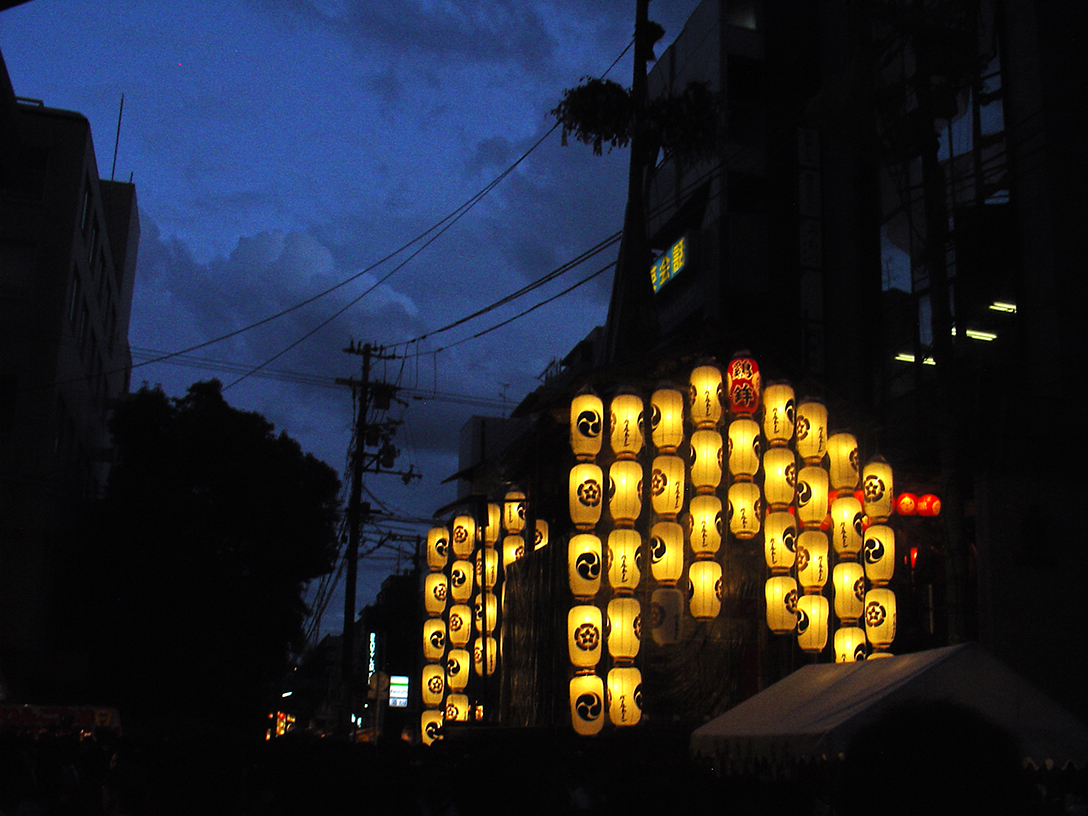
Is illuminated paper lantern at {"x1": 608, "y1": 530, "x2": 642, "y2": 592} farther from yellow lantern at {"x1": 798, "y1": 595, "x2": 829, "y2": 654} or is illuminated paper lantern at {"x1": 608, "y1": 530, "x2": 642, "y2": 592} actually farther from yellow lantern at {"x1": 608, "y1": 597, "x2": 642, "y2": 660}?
yellow lantern at {"x1": 798, "y1": 595, "x2": 829, "y2": 654}

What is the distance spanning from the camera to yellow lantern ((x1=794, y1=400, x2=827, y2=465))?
51.6 ft

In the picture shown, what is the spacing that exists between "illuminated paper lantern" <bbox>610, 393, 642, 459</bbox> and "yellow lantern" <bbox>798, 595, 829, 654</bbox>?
146 inches

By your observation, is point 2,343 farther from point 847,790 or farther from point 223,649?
point 847,790

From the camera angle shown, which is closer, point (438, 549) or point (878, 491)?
point (878, 491)

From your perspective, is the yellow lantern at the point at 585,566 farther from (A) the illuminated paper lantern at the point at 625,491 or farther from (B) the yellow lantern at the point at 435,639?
(B) the yellow lantern at the point at 435,639

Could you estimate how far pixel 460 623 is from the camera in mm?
21500

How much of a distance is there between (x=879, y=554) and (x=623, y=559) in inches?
160

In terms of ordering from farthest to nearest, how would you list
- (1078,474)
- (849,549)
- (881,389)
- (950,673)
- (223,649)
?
(223,649) → (881,389) → (1078,474) → (849,549) → (950,673)

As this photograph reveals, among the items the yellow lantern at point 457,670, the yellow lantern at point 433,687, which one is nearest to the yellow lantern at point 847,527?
the yellow lantern at point 457,670

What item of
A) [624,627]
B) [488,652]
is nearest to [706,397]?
[624,627]

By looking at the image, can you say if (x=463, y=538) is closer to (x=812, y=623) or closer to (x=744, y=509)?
(x=744, y=509)

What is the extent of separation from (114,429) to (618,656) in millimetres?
17878

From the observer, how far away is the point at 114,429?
26.9 m

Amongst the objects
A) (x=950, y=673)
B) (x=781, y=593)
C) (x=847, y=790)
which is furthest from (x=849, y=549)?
(x=847, y=790)
